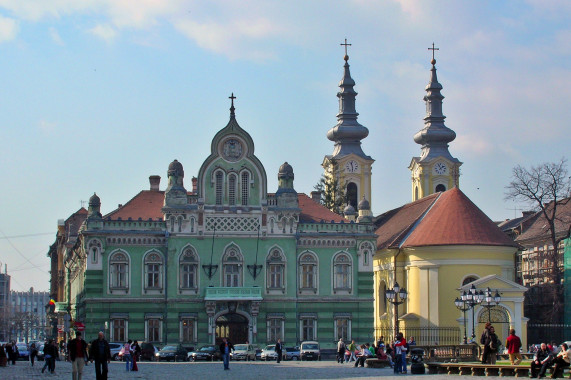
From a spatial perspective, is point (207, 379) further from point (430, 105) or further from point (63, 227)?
point (63, 227)

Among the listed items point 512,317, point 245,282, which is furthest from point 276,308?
point 512,317

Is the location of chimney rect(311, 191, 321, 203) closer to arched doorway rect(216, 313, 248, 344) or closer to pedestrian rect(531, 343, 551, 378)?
arched doorway rect(216, 313, 248, 344)

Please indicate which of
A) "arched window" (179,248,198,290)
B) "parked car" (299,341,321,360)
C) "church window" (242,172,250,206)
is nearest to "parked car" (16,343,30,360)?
"arched window" (179,248,198,290)

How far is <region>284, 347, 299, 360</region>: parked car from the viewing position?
215 ft

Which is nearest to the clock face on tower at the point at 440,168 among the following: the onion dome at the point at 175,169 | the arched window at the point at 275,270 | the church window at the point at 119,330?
the arched window at the point at 275,270

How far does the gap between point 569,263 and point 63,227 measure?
51.8 metres

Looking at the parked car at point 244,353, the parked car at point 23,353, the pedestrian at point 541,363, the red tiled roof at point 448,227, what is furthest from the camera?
the red tiled roof at point 448,227

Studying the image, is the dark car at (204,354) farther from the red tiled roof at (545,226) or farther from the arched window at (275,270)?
the red tiled roof at (545,226)

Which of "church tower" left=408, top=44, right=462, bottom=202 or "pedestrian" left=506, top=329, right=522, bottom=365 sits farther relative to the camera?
"church tower" left=408, top=44, right=462, bottom=202

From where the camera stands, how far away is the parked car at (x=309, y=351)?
65062 mm

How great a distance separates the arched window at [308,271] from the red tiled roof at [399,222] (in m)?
7.10

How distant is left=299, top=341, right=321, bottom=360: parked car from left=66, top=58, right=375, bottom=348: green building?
494cm

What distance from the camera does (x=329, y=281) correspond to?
234 feet

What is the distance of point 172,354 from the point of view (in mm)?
63625
